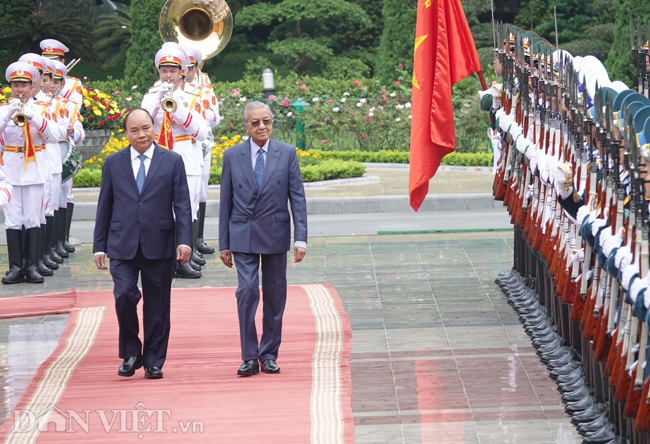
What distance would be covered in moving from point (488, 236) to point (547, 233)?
17.6 feet

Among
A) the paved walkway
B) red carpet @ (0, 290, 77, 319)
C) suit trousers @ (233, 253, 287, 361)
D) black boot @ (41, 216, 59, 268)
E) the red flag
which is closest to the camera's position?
suit trousers @ (233, 253, 287, 361)

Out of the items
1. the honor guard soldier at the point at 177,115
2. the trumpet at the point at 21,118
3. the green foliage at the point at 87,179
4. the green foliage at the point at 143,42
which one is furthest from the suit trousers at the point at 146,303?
the green foliage at the point at 143,42

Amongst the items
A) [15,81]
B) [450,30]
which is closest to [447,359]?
[450,30]

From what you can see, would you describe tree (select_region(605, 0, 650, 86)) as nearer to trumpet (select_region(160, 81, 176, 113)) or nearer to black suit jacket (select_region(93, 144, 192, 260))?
trumpet (select_region(160, 81, 176, 113))

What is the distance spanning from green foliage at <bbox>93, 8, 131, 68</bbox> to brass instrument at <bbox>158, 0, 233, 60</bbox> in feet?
57.4

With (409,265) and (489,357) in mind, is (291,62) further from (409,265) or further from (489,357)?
(489,357)

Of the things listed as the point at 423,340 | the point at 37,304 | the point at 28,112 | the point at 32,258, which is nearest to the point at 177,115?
the point at 28,112

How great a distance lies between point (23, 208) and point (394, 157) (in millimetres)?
9716

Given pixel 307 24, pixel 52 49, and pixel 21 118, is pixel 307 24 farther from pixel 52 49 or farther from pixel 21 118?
pixel 21 118

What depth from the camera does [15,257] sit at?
10.4 m

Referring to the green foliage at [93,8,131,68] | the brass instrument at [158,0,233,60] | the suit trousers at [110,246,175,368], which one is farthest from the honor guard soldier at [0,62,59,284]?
the green foliage at [93,8,131,68]

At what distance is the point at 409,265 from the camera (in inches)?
420

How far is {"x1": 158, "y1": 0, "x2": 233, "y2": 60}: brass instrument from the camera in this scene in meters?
14.3

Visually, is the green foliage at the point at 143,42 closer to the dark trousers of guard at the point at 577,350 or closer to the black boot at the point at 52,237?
the black boot at the point at 52,237
